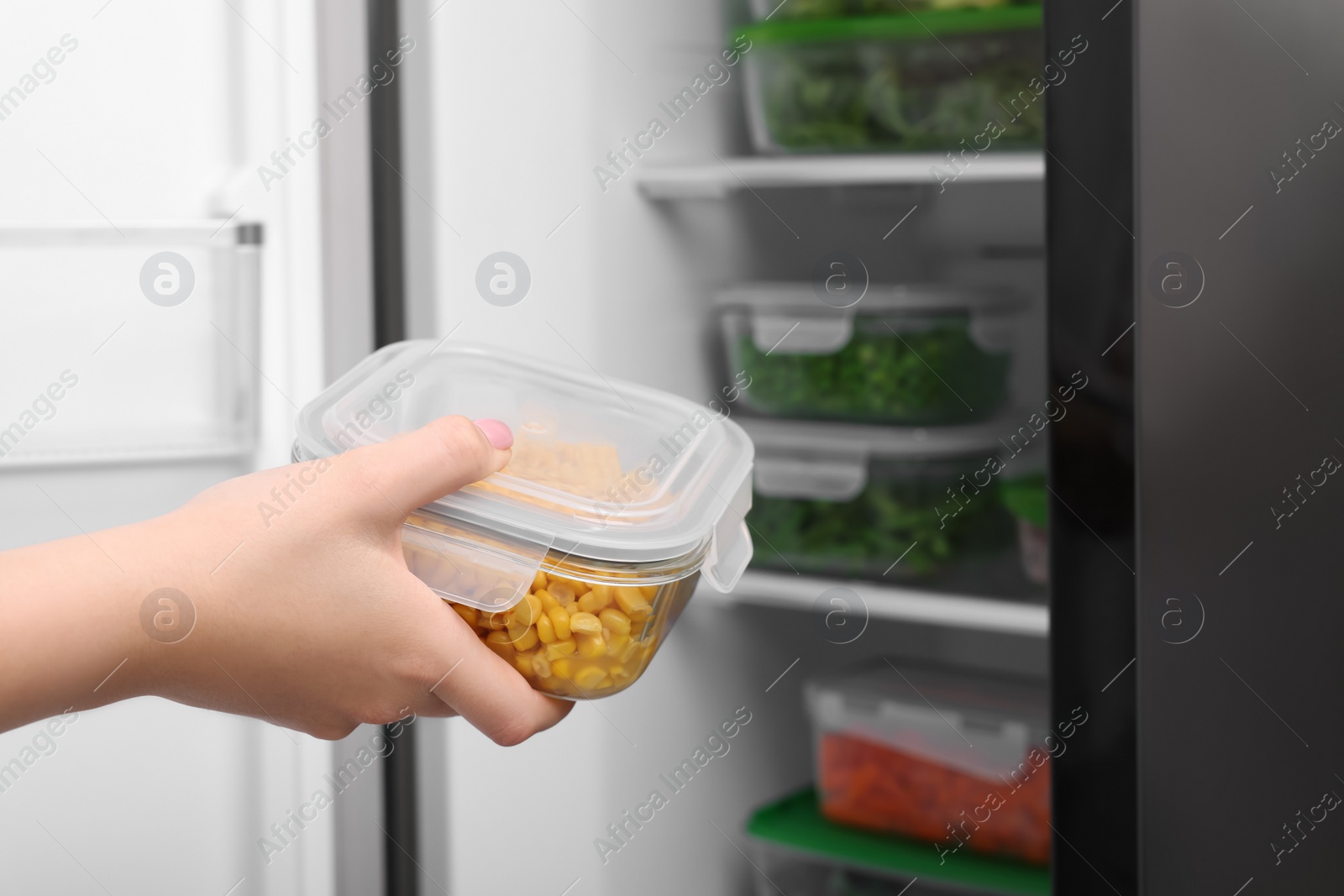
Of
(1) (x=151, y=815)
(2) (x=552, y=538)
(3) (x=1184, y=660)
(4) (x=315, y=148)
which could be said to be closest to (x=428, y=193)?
(4) (x=315, y=148)

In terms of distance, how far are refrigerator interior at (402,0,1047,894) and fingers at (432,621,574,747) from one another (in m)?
0.31

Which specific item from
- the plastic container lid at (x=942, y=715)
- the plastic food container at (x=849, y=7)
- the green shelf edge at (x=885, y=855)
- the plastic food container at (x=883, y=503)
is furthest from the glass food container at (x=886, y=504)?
the plastic food container at (x=849, y=7)

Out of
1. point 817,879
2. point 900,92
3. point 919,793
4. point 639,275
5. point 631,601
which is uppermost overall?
point 900,92

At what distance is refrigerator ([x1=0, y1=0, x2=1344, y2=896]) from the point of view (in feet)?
1.97

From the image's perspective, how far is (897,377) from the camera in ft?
3.30

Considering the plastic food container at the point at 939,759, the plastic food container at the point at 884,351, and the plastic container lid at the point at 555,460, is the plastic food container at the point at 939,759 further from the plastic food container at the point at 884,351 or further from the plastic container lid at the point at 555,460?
the plastic container lid at the point at 555,460

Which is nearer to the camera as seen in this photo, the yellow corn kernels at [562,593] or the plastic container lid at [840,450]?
the yellow corn kernels at [562,593]

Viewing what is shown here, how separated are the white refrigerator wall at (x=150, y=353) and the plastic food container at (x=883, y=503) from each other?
445mm

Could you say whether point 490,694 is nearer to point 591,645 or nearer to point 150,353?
point 591,645

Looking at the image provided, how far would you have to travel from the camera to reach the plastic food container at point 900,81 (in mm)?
919

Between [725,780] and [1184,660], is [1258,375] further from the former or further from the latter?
[725,780]

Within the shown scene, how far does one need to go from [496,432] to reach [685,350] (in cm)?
51

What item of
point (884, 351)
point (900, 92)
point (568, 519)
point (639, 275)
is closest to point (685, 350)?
point (639, 275)

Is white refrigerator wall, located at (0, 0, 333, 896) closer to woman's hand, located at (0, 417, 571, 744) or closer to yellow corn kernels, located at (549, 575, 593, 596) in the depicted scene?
woman's hand, located at (0, 417, 571, 744)
